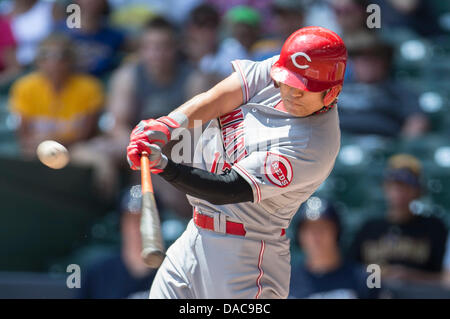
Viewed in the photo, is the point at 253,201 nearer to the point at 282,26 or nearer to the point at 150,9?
the point at 282,26

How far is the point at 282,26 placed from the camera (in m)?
5.80

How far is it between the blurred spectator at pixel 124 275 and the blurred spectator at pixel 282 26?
5.32 ft

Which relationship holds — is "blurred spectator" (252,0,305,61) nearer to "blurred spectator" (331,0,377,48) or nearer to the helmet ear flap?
"blurred spectator" (331,0,377,48)

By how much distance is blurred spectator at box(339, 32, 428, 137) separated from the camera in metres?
5.63

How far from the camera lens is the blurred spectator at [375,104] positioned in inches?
222

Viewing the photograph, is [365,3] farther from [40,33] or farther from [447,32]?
[40,33]

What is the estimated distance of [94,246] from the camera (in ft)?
18.0

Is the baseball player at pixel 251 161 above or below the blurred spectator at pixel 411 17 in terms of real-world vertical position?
below

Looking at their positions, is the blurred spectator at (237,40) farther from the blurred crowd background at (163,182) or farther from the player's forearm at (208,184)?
the player's forearm at (208,184)

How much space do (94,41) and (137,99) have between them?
1.03 metres

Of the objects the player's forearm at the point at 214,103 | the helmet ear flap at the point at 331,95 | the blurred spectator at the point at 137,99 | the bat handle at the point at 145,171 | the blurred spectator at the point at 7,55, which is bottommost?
the bat handle at the point at 145,171

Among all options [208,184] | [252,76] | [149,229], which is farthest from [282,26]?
[149,229]

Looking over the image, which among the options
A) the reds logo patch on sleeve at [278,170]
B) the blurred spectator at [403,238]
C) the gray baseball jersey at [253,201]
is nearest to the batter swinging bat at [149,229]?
the gray baseball jersey at [253,201]
